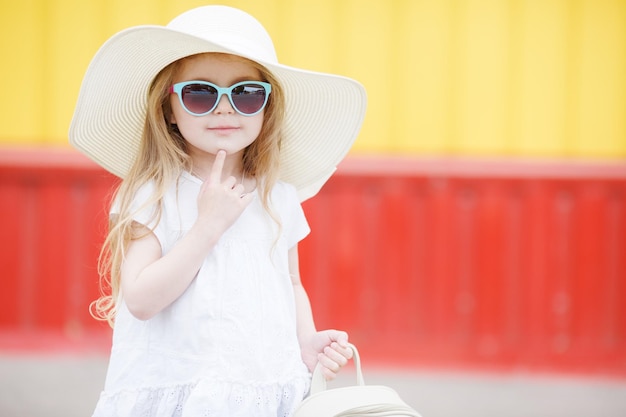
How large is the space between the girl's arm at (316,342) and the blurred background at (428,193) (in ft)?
7.80

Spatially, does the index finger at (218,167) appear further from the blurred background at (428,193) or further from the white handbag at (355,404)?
the blurred background at (428,193)

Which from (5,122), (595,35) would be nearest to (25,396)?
(5,122)

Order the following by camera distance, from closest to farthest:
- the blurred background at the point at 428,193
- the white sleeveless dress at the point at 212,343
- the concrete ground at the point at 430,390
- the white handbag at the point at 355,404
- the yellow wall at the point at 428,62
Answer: the white handbag at the point at 355,404 < the white sleeveless dress at the point at 212,343 < the concrete ground at the point at 430,390 < the blurred background at the point at 428,193 < the yellow wall at the point at 428,62

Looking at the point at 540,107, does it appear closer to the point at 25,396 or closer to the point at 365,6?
the point at 365,6

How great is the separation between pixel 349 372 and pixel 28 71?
2.43 m

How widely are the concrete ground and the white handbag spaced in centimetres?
234

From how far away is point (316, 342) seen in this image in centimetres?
217

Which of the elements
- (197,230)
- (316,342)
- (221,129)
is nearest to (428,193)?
(316,342)

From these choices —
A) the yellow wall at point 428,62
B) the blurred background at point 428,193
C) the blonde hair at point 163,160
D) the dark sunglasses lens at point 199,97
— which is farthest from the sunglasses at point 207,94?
the yellow wall at point 428,62

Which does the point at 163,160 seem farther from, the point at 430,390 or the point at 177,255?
the point at 430,390

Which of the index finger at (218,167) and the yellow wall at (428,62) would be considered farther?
the yellow wall at (428,62)

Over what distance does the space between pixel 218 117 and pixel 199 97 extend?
6cm

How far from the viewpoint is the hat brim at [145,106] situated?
1.99 m

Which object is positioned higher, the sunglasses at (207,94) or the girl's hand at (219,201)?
the sunglasses at (207,94)
